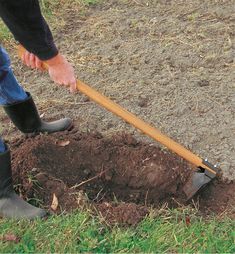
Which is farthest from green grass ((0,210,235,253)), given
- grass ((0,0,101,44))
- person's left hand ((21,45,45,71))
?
grass ((0,0,101,44))

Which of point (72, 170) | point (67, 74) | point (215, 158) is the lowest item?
point (215, 158)

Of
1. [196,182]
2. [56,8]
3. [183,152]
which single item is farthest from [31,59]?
[56,8]

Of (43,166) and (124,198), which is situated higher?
(43,166)

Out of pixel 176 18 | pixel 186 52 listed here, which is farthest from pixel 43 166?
pixel 176 18

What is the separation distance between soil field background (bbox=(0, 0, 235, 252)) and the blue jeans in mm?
288

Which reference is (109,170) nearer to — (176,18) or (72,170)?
(72,170)

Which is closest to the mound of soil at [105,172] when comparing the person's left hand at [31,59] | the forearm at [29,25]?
the person's left hand at [31,59]

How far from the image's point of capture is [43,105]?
3.98 metres

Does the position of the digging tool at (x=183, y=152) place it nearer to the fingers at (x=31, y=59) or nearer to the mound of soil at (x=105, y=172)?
the mound of soil at (x=105, y=172)

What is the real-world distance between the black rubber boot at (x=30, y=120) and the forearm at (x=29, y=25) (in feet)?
2.83

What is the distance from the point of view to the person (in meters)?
2.38

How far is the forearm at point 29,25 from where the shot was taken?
7.63 ft

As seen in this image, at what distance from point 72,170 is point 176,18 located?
234cm

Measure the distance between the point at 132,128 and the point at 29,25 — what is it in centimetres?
145
